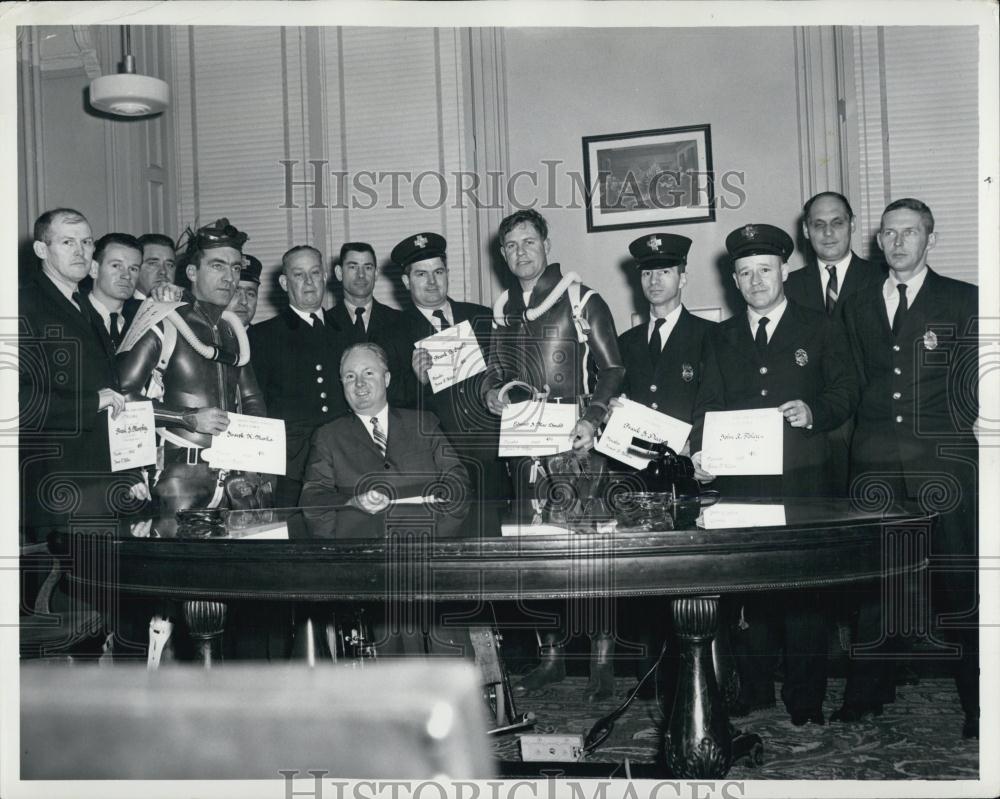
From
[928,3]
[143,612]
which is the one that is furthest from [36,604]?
[928,3]

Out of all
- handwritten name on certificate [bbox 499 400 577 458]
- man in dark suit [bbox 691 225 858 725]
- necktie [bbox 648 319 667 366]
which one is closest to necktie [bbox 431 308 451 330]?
handwritten name on certificate [bbox 499 400 577 458]

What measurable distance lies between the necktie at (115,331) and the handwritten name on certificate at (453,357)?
1333 mm

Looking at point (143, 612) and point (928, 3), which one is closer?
point (928, 3)

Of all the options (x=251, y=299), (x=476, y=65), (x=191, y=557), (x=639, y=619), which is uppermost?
(x=476, y=65)

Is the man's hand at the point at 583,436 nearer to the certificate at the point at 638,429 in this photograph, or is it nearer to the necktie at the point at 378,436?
the certificate at the point at 638,429

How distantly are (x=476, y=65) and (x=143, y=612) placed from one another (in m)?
3.44

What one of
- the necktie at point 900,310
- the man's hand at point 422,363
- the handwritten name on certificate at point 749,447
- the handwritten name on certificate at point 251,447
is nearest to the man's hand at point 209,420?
the handwritten name on certificate at point 251,447

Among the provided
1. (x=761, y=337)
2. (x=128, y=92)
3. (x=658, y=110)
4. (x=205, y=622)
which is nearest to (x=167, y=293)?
(x=128, y=92)

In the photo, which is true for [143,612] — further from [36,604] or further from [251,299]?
[251,299]

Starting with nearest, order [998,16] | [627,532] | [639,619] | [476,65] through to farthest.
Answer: [627,532]
[998,16]
[639,619]
[476,65]

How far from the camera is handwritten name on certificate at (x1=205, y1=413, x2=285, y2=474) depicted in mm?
4152

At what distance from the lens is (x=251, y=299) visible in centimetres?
509

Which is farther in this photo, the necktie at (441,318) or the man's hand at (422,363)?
the necktie at (441,318)

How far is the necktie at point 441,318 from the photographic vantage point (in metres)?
4.91
